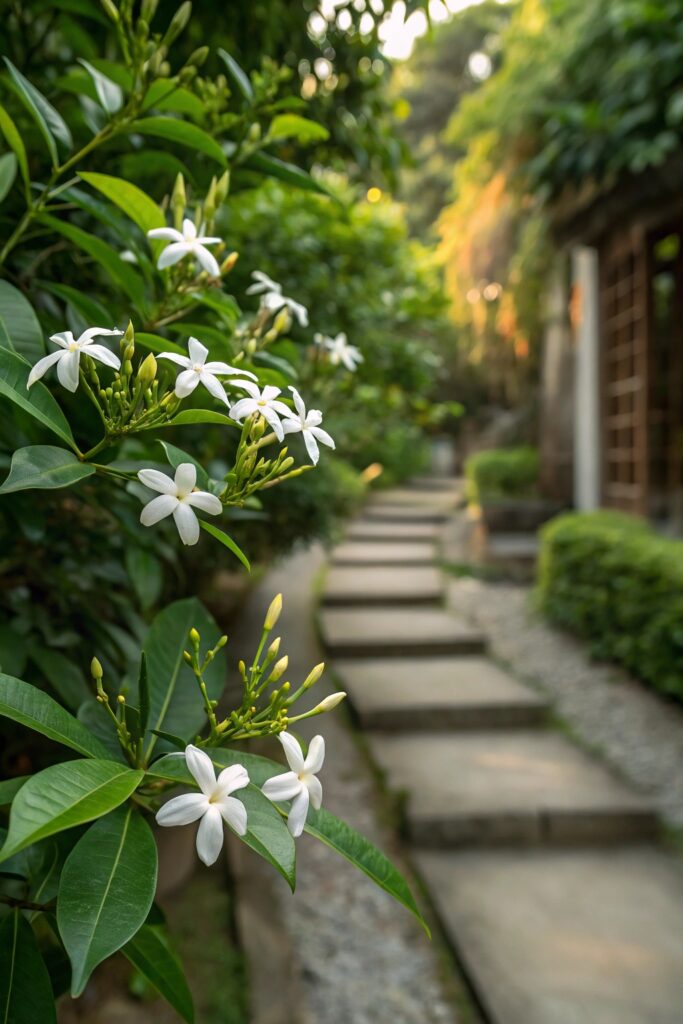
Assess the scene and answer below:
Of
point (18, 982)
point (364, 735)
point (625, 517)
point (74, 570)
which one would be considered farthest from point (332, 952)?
point (625, 517)

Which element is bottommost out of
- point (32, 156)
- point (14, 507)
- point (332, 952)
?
point (332, 952)

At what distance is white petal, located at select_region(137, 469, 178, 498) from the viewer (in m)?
0.50

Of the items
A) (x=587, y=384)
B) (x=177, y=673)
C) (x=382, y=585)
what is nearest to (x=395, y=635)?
(x=382, y=585)

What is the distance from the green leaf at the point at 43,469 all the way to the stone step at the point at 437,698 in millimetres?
2712

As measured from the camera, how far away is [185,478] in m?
0.51

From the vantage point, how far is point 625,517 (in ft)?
14.8

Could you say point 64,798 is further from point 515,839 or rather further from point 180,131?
point 515,839

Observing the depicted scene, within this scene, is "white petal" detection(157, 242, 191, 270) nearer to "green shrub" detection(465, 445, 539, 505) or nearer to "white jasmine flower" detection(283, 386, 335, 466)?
"white jasmine flower" detection(283, 386, 335, 466)

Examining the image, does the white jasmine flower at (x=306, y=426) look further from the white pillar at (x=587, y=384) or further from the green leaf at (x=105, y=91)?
the white pillar at (x=587, y=384)

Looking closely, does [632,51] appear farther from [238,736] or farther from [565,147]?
[238,736]

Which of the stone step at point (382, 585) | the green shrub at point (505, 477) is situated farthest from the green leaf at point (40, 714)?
the green shrub at point (505, 477)

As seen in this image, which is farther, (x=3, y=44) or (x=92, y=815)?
(x=3, y=44)

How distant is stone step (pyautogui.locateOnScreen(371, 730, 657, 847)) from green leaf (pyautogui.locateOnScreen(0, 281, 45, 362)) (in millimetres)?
2093

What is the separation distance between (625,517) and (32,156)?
13.2 ft
